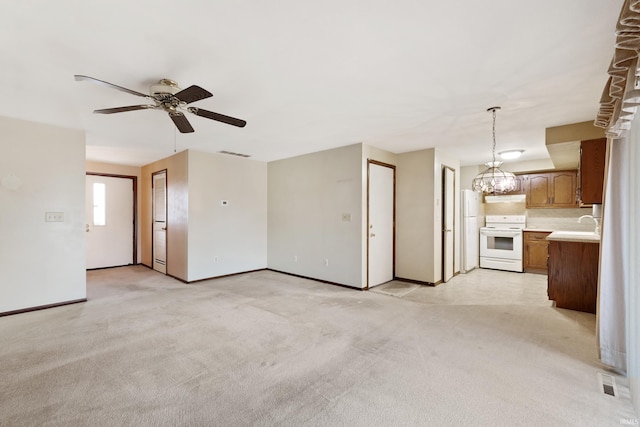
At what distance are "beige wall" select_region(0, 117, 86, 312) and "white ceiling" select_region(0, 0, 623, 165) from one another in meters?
0.33

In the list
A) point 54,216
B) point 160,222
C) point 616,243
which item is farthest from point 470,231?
point 54,216

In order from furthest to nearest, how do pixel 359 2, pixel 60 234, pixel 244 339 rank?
pixel 60 234
pixel 244 339
pixel 359 2

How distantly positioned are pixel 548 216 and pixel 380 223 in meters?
4.28

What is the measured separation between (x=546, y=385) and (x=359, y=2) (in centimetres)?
289

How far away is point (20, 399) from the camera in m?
1.95

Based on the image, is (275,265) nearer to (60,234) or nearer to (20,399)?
(60,234)

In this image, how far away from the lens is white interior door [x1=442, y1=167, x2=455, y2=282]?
5.27 m

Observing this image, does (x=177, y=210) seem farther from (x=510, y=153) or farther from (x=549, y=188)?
(x=549, y=188)

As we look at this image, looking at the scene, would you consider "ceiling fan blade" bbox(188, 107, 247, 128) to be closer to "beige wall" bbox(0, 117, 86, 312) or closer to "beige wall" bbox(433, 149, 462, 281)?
"beige wall" bbox(0, 117, 86, 312)

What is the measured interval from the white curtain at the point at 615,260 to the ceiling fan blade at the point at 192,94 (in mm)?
3295

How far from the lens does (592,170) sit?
3348 millimetres

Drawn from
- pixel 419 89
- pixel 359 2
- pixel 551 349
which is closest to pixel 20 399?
pixel 359 2

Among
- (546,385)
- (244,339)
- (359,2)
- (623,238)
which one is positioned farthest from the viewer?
(244,339)

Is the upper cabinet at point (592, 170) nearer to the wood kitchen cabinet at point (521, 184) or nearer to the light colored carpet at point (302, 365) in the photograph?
the light colored carpet at point (302, 365)
